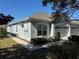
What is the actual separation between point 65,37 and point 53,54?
1761 cm

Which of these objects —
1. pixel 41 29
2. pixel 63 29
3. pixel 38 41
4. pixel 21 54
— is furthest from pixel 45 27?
pixel 21 54

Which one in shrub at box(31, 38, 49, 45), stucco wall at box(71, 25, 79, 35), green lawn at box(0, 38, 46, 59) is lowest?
green lawn at box(0, 38, 46, 59)

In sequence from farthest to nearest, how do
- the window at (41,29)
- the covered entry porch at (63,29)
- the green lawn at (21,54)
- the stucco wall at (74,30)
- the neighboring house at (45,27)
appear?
the stucco wall at (74,30) < the covered entry porch at (63,29) < the window at (41,29) < the neighboring house at (45,27) < the green lawn at (21,54)

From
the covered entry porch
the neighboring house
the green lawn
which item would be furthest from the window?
the green lawn

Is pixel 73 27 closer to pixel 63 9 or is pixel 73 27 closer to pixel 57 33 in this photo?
pixel 57 33

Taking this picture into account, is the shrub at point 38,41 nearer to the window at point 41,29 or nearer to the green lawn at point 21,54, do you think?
the window at point 41,29

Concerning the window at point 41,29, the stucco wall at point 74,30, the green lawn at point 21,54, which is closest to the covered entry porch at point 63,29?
the stucco wall at point 74,30

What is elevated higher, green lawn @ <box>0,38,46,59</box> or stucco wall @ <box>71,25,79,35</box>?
stucco wall @ <box>71,25,79,35</box>

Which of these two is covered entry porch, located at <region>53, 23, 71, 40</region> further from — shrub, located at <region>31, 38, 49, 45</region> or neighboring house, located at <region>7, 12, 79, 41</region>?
shrub, located at <region>31, 38, 49, 45</region>

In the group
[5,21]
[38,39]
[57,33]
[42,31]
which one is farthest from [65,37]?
[5,21]

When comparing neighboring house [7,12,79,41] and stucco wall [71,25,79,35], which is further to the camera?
stucco wall [71,25,79,35]

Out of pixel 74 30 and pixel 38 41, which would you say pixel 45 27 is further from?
pixel 74 30

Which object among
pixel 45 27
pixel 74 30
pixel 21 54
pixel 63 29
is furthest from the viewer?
pixel 74 30

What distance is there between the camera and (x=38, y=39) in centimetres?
2306
